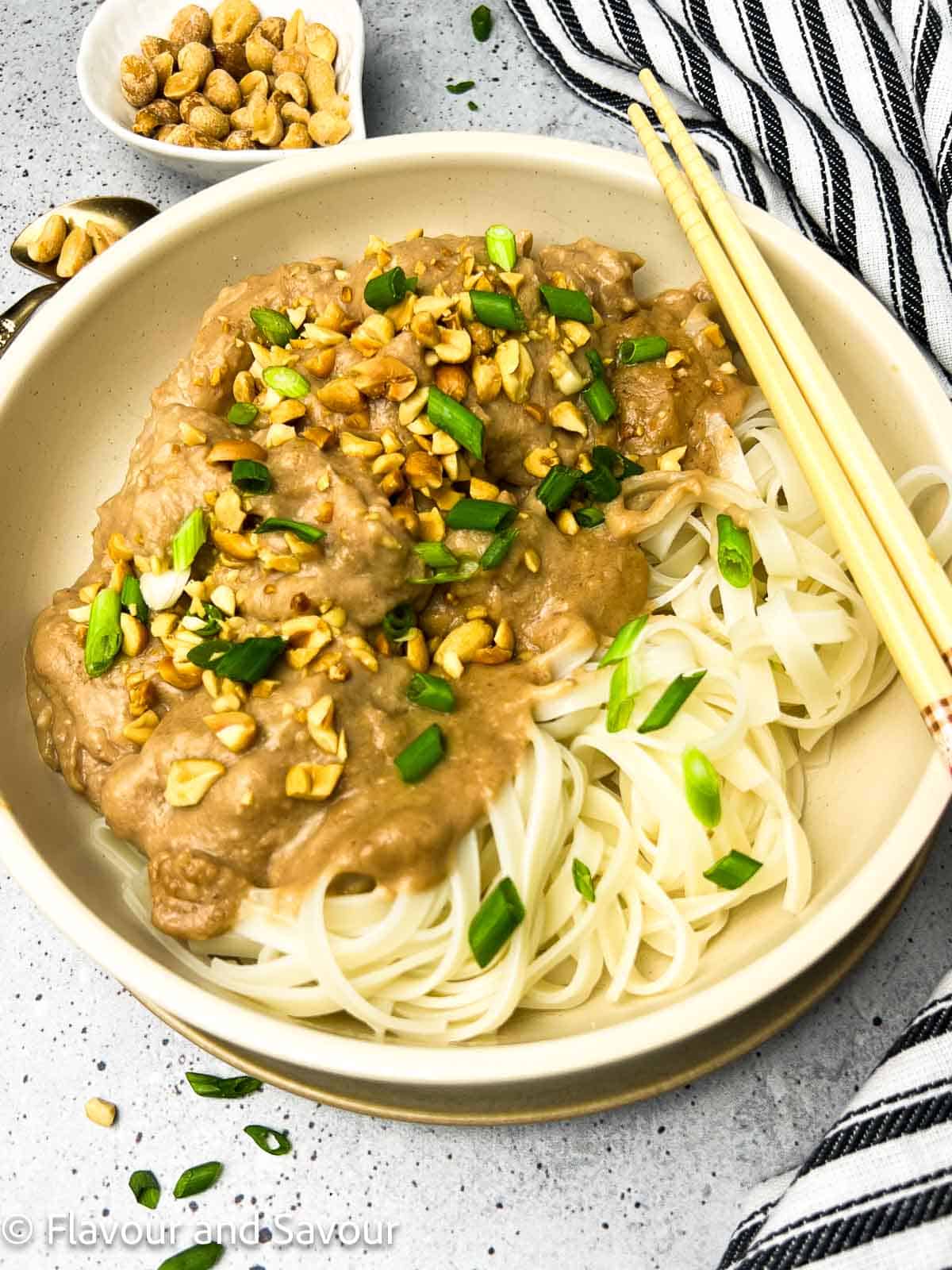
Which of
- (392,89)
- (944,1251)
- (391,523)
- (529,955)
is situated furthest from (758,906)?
(392,89)

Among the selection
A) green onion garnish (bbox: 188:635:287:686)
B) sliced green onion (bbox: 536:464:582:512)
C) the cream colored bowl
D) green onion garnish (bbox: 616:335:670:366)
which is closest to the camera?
the cream colored bowl

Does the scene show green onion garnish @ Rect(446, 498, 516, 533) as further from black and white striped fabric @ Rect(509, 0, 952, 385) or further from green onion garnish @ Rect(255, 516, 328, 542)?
black and white striped fabric @ Rect(509, 0, 952, 385)

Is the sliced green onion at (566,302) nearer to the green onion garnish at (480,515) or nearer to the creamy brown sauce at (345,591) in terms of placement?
the creamy brown sauce at (345,591)

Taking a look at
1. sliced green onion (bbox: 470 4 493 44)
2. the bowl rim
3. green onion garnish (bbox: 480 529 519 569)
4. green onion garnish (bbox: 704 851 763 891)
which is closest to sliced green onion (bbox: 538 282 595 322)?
green onion garnish (bbox: 480 529 519 569)

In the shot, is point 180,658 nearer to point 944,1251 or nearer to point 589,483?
point 589,483


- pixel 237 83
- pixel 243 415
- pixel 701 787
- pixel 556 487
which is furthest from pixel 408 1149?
pixel 237 83

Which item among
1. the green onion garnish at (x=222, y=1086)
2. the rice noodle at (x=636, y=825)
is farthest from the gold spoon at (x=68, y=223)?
the green onion garnish at (x=222, y=1086)
